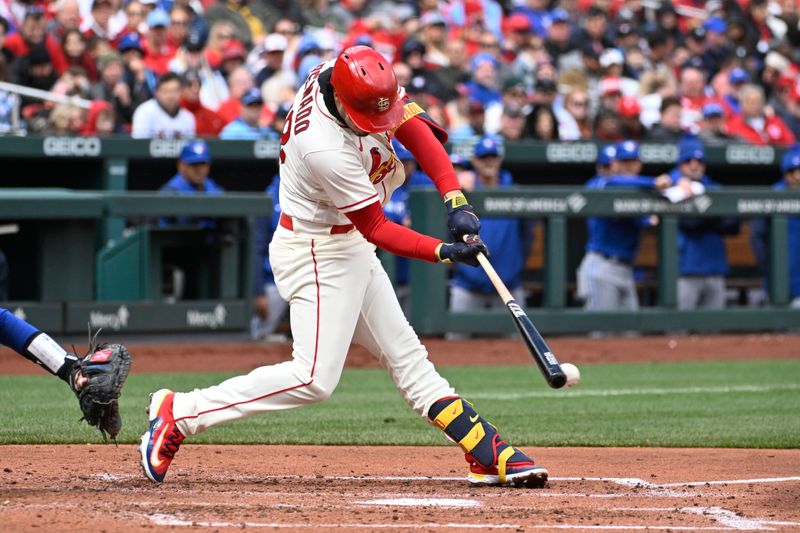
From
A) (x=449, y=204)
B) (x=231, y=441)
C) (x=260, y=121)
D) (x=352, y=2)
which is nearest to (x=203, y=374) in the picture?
(x=231, y=441)

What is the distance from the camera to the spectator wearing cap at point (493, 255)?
34.7 feet

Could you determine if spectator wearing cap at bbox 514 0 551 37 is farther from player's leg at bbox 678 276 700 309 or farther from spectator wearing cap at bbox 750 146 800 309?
player's leg at bbox 678 276 700 309

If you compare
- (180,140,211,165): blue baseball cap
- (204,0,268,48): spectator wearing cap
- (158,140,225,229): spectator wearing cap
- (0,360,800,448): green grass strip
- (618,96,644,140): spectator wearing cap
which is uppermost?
(204,0,268,48): spectator wearing cap

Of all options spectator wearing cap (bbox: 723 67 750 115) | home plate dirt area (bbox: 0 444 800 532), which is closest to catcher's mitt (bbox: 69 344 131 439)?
home plate dirt area (bbox: 0 444 800 532)

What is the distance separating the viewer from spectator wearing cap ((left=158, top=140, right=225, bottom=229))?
10.1 m

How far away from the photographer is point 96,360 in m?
4.70

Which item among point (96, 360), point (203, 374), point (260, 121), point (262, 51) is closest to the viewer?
point (96, 360)

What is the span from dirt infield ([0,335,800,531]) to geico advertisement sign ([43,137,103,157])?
15.9ft

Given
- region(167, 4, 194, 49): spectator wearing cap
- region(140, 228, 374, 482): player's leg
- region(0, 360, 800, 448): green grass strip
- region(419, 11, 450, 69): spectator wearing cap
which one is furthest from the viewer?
region(419, 11, 450, 69): spectator wearing cap

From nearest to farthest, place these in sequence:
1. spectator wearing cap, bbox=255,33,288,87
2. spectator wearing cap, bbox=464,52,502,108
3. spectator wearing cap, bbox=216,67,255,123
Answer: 1. spectator wearing cap, bbox=216,67,255,123
2. spectator wearing cap, bbox=255,33,288,87
3. spectator wearing cap, bbox=464,52,502,108

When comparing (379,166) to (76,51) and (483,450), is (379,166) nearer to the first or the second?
(483,450)

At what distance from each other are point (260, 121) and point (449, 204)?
23.6 feet

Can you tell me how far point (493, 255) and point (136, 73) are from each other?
11.6ft

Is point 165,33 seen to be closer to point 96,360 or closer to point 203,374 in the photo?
point 203,374
